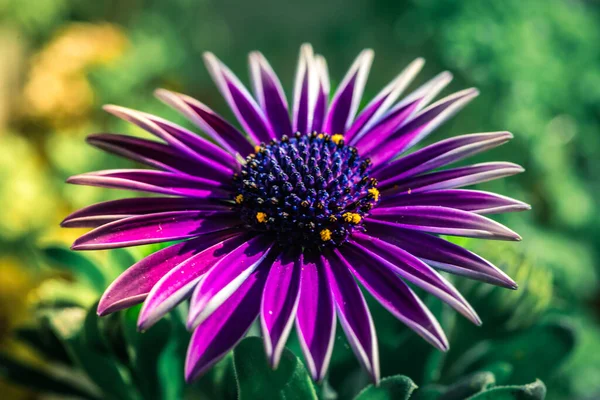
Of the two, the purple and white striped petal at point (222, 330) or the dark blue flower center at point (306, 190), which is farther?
the dark blue flower center at point (306, 190)

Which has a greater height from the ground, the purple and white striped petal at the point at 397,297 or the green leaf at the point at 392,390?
the purple and white striped petal at the point at 397,297

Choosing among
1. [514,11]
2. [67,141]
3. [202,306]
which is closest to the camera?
[202,306]

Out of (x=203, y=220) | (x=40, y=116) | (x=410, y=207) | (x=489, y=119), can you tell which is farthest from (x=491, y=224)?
(x=40, y=116)

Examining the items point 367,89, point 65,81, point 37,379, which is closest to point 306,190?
point 37,379

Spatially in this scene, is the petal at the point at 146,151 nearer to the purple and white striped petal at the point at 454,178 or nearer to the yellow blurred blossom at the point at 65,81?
the purple and white striped petal at the point at 454,178

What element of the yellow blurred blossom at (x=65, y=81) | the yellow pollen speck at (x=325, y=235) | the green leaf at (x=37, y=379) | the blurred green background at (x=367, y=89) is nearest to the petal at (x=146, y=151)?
the yellow pollen speck at (x=325, y=235)

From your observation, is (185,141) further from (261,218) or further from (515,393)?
(515,393)

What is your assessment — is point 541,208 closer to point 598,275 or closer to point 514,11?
point 598,275
